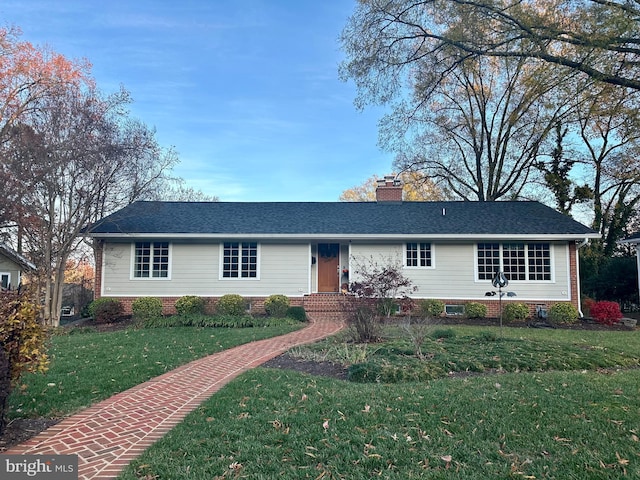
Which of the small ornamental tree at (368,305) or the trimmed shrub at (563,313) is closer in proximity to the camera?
the small ornamental tree at (368,305)

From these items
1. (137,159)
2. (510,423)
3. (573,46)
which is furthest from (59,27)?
(510,423)

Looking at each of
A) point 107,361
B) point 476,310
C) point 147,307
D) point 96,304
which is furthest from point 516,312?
point 96,304

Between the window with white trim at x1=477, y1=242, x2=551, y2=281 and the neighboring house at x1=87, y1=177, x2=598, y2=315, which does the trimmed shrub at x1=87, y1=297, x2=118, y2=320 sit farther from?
the window with white trim at x1=477, y1=242, x2=551, y2=281

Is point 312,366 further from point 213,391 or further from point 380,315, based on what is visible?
point 380,315

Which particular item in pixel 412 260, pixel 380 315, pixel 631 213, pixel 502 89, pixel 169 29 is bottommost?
pixel 380 315

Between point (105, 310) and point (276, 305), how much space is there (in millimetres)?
5742

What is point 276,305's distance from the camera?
43.9 ft

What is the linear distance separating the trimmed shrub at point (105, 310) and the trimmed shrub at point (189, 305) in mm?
2008

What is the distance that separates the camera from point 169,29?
12.5 m

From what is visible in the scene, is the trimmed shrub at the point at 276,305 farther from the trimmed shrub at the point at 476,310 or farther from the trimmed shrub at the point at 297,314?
the trimmed shrub at the point at 476,310

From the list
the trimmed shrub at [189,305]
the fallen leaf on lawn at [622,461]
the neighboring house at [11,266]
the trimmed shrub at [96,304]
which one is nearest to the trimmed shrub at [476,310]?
the trimmed shrub at [189,305]

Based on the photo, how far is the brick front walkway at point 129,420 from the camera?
343 centimetres

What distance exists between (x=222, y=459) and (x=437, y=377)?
3.83 m

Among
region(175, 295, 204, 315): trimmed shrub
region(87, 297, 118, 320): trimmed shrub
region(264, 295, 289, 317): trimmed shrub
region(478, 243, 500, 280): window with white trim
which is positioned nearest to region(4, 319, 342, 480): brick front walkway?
region(264, 295, 289, 317): trimmed shrub
